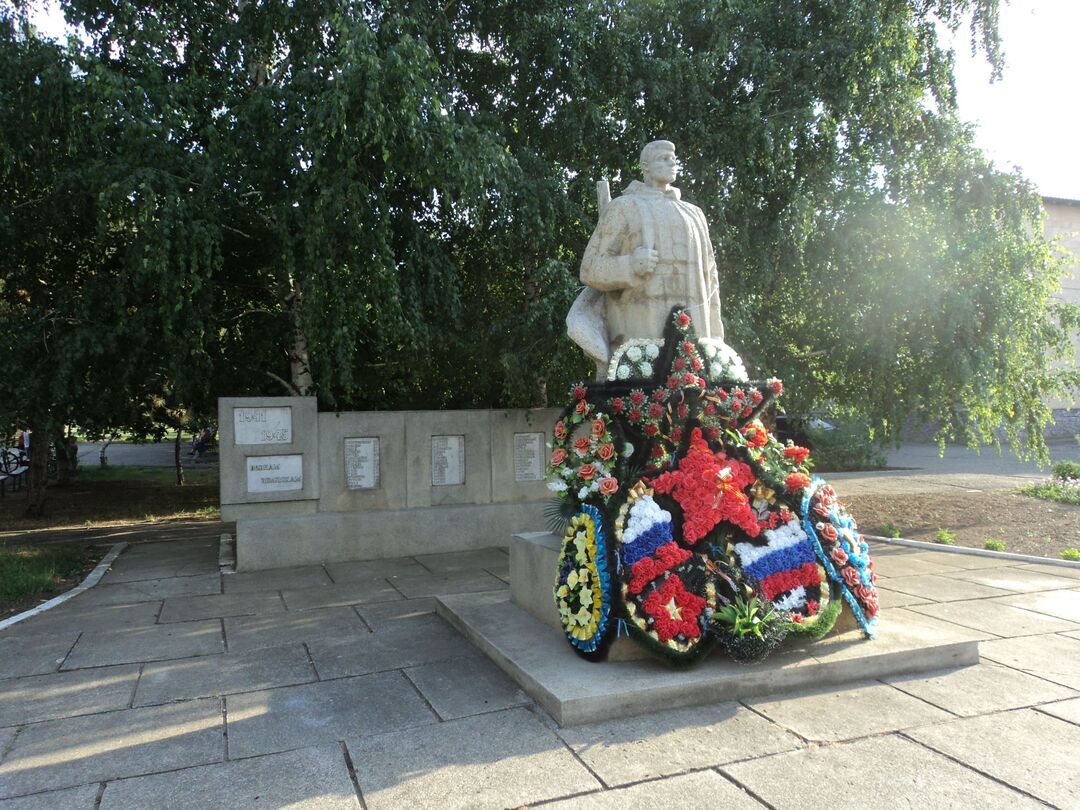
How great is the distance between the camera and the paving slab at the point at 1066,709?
371 cm

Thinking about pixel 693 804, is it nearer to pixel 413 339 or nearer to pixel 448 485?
pixel 413 339

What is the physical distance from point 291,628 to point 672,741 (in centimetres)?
316

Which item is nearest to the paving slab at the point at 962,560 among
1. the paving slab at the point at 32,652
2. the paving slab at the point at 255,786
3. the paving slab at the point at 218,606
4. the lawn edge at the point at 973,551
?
the lawn edge at the point at 973,551

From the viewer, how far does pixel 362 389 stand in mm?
9164

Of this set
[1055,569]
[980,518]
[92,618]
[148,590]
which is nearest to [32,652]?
[92,618]

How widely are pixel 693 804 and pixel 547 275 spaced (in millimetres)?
5780

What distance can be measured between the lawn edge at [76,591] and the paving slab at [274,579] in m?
1.15

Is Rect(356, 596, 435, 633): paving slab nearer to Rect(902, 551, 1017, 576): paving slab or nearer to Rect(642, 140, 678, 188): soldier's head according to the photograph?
Rect(642, 140, 678, 188): soldier's head

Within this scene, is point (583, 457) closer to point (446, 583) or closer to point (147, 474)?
point (446, 583)

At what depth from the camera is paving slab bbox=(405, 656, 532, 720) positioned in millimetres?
3969

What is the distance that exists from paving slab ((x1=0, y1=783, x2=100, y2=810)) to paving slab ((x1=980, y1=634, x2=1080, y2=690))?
4.68 m

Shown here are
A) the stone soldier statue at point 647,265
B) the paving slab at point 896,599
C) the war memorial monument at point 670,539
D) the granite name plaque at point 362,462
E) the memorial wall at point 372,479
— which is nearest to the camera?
the war memorial monument at point 670,539

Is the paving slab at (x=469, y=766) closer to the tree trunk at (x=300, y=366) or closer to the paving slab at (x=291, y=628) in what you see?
the paving slab at (x=291, y=628)

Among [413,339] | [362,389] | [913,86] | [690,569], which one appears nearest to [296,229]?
[413,339]
